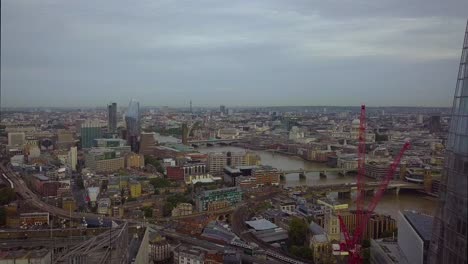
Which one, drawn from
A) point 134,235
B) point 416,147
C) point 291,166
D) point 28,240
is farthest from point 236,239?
point 416,147

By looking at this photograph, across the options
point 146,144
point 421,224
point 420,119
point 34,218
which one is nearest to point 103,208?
point 34,218

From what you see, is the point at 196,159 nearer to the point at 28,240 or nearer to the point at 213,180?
the point at 213,180

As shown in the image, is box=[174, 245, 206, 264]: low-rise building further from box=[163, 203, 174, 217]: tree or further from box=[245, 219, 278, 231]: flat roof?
box=[163, 203, 174, 217]: tree

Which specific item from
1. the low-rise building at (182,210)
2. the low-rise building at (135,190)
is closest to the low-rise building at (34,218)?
the low-rise building at (182,210)

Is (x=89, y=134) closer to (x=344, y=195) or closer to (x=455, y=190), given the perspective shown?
(x=344, y=195)

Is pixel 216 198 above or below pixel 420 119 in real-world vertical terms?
below

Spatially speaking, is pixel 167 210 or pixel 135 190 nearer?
pixel 167 210
